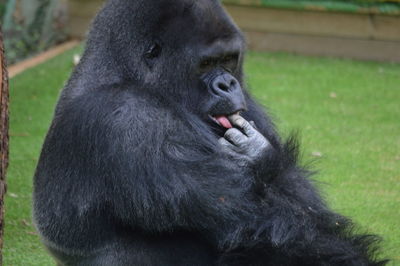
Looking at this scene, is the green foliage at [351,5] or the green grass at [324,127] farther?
the green foliage at [351,5]

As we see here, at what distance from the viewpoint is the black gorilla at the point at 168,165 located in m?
3.59

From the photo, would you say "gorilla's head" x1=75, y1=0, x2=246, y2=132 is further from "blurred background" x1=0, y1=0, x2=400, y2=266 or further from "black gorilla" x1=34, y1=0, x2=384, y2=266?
"blurred background" x1=0, y1=0, x2=400, y2=266

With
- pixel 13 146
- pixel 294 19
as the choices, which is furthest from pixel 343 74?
pixel 13 146

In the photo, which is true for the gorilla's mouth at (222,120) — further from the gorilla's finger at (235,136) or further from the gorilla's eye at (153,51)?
the gorilla's eye at (153,51)

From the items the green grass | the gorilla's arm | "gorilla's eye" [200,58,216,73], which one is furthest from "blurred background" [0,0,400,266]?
"gorilla's eye" [200,58,216,73]

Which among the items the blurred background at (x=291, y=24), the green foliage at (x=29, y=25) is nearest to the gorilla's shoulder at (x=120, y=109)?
the blurred background at (x=291, y=24)

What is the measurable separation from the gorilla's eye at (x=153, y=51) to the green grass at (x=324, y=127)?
134cm

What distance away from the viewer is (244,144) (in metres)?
3.76

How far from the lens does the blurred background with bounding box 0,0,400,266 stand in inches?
232

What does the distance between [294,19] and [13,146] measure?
169 inches

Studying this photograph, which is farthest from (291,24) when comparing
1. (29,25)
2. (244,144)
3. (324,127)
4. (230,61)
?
(244,144)

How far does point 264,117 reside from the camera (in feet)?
14.5

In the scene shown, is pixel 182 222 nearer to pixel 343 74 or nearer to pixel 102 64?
pixel 102 64

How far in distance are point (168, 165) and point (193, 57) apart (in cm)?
55
